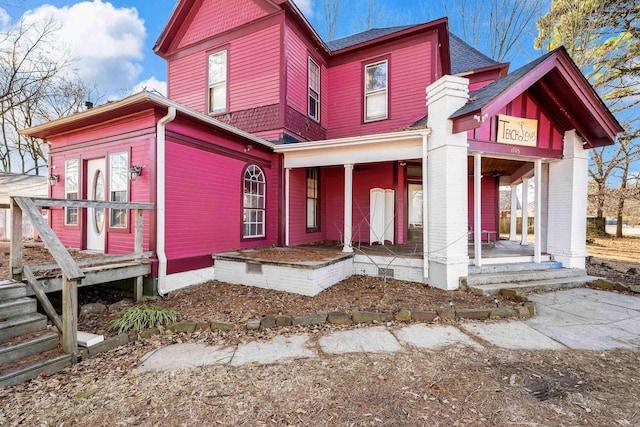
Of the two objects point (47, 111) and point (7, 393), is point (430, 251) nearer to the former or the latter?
point (7, 393)

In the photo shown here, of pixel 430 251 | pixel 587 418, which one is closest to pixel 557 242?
pixel 430 251

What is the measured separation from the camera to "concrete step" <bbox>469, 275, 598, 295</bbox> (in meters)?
5.22

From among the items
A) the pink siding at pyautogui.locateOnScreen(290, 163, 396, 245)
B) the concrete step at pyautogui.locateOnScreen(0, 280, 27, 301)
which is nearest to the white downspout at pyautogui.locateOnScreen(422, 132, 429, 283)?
the pink siding at pyautogui.locateOnScreen(290, 163, 396, 245)

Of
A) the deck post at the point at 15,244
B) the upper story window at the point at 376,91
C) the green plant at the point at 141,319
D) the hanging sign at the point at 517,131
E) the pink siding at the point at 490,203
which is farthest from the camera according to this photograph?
the pink siding at the point at 490,203

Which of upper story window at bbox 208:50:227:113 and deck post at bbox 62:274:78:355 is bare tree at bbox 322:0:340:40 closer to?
upper story window at bbox 208:50:227:113

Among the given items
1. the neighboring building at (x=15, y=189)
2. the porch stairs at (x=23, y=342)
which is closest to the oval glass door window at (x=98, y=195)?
the porch stairs at (x=23, y=342)

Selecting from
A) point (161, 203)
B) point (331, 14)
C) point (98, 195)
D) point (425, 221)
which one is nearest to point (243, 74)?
point (98, 195)

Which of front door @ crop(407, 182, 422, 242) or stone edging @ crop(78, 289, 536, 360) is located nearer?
stone edging @ crop(78, 289, 536, 360)

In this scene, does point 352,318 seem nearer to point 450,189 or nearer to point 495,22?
point 450,189

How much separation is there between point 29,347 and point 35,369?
0.37 meters

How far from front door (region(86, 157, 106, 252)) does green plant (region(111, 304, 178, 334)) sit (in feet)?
8.49

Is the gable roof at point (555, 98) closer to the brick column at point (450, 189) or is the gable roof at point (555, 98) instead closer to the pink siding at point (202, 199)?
the brick column at point (450, 189)

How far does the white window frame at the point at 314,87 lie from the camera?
901cm

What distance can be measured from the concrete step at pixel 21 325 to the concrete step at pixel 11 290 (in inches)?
12.2
